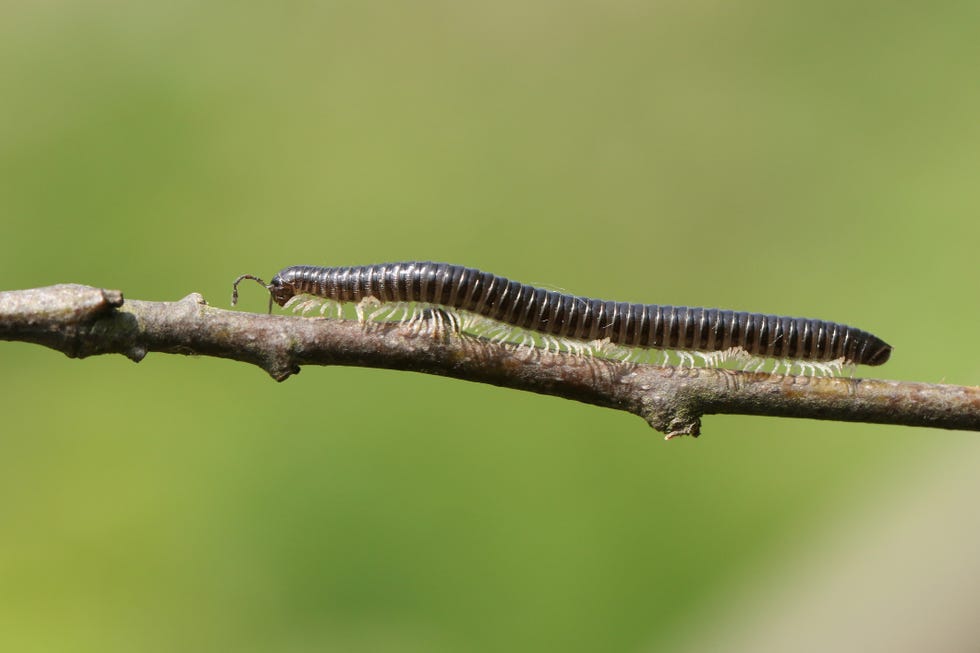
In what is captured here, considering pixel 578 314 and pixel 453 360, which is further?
pixel 578 314

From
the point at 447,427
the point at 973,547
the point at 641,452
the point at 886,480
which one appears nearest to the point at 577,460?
the point at 641,452

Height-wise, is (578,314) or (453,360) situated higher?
(578,314)

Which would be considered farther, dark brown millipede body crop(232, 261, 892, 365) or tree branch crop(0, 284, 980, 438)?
dark brown millipede body crop(232, 261, 892, 365)

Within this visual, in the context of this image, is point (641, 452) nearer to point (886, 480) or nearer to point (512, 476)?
point (512, 476)

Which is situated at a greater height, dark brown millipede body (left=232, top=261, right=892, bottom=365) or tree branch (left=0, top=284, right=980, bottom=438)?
dark brown millipede body (left=232, top=261, right=892, bottom=365)
